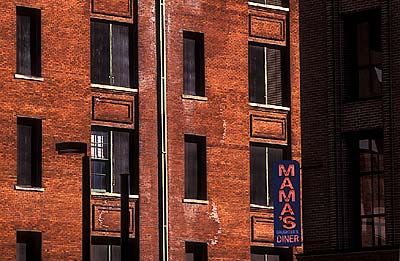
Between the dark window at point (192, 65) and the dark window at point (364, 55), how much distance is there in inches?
957

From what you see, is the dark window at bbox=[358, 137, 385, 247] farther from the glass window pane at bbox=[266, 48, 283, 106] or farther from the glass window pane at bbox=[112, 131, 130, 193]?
the glass window pane at bbox=[266, 48, 283, 106]

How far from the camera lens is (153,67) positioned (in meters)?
69.3

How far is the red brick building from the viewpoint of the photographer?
65000 mm

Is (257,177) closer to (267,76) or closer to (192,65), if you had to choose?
(267,76)

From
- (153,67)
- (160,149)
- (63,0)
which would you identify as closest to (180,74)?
(153,67)

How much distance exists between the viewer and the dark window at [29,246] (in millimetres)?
64500

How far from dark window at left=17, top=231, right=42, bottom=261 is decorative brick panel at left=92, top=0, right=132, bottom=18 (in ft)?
29.7

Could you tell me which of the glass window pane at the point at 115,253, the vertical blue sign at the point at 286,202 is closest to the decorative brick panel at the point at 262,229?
the glass window pane at the point at 115,253

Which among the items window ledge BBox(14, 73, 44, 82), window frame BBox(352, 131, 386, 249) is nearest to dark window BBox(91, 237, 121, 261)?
window ledge BBox(14, 73, 44, 82)

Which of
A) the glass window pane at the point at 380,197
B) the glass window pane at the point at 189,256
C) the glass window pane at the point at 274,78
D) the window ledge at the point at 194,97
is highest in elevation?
the glass window pane at the point at 274,78

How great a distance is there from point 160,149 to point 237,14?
2614 centimetres

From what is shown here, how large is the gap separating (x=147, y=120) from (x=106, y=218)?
4.60m

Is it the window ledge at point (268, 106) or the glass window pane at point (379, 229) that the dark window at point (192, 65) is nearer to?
the window ledge at point (268, 106)

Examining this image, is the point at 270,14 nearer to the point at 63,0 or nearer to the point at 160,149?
the point at 63,0
